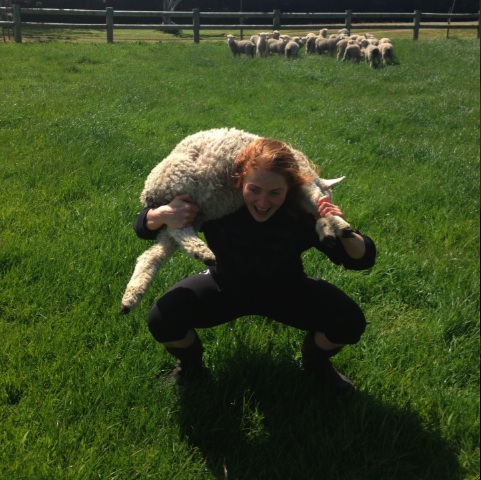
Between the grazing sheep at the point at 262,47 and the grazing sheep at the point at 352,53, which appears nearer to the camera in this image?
the grazing sheep at the point at 352,53

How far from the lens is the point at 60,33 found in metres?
19.6

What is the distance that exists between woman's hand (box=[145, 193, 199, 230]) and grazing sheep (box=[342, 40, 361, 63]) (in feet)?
31.3

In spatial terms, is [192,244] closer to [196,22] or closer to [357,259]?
[357,259]

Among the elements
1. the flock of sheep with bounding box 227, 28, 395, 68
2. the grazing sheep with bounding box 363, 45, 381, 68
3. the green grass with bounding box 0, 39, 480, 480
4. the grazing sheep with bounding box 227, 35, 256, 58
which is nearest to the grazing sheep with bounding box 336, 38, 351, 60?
the flock of sheep with bounding box 227, 28, 395, 68

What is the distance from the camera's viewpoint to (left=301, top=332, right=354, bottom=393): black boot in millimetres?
2256

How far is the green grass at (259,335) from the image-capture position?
1.96 metres

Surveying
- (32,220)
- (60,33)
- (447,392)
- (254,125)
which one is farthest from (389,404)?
(60,33)

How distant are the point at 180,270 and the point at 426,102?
2579mm

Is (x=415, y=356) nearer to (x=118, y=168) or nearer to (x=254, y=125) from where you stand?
(x=118, y=168)

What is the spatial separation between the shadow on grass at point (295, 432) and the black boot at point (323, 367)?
4 centimetres

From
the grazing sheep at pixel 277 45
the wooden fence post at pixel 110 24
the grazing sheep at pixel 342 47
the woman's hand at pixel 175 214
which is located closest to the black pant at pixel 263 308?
the woman's hand at pixel 175 214

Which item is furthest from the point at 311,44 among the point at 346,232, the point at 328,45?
the point at 346,232

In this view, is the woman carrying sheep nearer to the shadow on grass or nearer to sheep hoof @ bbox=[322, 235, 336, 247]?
the shadow on grass

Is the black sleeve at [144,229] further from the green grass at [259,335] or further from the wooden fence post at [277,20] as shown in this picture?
the wooden fence post at [277,20]
